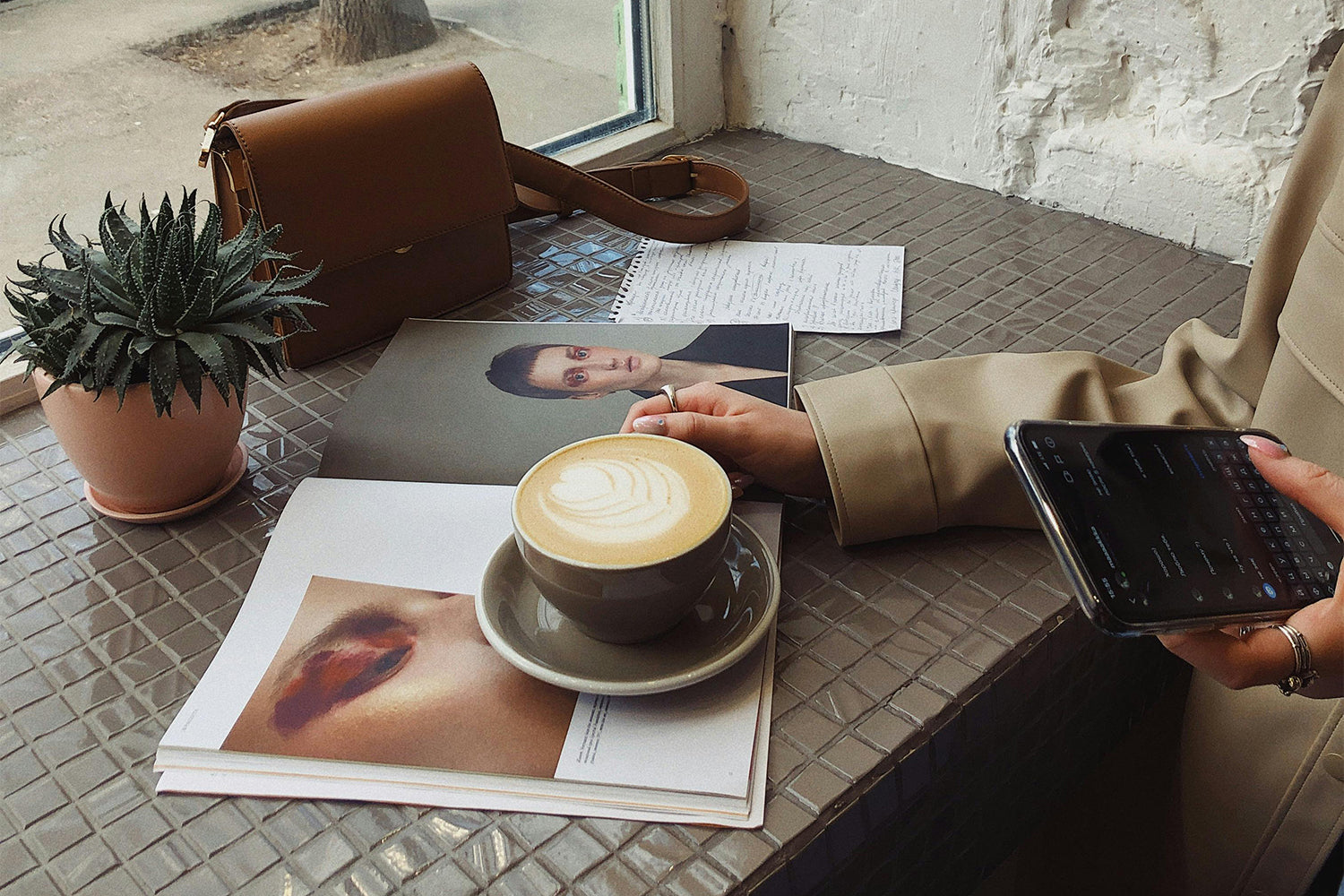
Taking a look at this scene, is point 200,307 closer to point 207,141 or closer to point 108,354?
point 108,354

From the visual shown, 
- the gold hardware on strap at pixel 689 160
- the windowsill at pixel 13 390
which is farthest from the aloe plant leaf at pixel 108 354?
the gold hardware on strap at pixel 689 160

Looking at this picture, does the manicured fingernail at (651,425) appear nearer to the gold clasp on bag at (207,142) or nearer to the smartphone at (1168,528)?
the smartphone at (1168,528)

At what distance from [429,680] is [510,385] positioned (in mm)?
283

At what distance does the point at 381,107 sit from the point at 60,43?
1.00 ft

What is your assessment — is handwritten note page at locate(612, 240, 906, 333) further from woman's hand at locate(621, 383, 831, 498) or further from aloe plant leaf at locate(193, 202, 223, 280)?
aloe plant leaf at locate(193, 202, 223, 280)

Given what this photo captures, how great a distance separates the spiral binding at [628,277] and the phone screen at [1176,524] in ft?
1.37

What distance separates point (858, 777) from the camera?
1.60 feet

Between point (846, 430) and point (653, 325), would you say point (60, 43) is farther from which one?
point (846, 430)

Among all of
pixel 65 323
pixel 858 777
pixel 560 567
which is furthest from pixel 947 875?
pixel 65 323

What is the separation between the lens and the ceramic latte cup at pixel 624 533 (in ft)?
1.55

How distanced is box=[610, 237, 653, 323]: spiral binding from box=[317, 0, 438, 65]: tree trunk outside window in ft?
1.03

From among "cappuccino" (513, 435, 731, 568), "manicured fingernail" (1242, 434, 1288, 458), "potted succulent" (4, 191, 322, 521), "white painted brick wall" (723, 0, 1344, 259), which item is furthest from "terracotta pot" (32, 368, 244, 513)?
"white painted brick wall" (723, 0, 1344, 259)

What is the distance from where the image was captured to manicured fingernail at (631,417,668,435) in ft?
2.07

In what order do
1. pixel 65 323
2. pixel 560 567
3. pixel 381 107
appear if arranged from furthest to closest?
1. pixel 381 107
2. pixel 65 323
3. pixel 560 567
